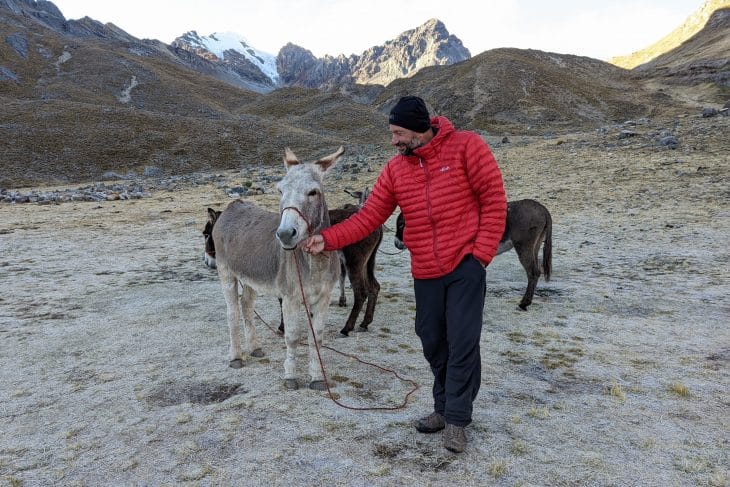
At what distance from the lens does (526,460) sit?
347 centimetres

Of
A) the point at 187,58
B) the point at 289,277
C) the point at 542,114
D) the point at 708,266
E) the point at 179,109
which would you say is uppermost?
the point at 187,58

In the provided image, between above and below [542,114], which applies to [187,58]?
above

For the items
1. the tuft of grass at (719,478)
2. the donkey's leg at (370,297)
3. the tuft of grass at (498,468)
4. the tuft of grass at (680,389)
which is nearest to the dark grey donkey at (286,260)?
the donkey's leg at (370,297)

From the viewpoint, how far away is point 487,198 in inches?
136

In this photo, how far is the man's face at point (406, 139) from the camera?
3557 millimetres

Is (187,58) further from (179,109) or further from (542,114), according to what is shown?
(542,114)

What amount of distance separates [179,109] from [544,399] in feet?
244

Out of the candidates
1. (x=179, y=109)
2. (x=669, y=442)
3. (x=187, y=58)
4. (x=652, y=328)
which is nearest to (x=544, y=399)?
(x=669, y=442)

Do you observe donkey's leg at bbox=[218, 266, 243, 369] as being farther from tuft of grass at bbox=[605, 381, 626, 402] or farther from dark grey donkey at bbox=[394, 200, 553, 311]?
tuft of grass at bbox=[605, 381, 626, 402]

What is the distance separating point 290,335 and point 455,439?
212cm

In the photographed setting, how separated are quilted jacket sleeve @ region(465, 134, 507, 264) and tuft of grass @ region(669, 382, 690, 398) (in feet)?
9.42

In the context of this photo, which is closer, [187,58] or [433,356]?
[433,356]

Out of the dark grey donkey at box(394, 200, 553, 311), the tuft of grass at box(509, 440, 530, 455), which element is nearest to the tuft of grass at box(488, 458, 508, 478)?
the tuft of grass at box(509, 440, 530, 455)

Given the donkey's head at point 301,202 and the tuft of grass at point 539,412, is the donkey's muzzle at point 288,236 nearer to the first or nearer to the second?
the donkey's head at point 301,202
